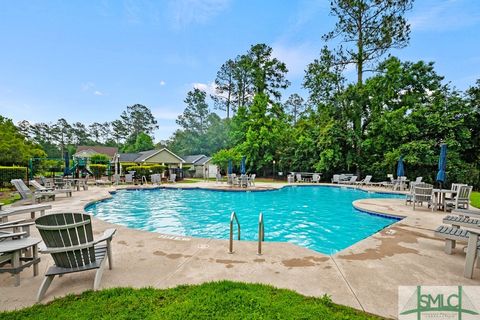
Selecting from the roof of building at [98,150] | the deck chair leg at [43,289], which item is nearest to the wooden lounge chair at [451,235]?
the deck chair leg at [43,289]

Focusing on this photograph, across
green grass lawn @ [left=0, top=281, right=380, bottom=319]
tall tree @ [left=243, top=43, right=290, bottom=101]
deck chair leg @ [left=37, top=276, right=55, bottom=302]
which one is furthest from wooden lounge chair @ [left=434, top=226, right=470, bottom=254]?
tall tree @ [left=243, top=43, right=290, bottom=101]

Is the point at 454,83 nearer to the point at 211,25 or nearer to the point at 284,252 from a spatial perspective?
the point at 211,25

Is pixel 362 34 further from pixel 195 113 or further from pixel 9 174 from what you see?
pixel 195 113

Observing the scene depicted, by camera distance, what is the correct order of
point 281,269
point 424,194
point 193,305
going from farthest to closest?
point 424,194
point 281,269
point 193,305

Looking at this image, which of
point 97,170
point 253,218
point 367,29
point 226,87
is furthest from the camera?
point 226,87

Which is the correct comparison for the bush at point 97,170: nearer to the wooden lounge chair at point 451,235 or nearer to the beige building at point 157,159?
the beige building at point 157,159

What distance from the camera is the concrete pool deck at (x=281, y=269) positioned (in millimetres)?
2838

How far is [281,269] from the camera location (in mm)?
3492

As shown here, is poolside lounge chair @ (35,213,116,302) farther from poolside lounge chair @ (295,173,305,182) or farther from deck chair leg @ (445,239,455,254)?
poolside lounge chair @ (295,173,305,182)

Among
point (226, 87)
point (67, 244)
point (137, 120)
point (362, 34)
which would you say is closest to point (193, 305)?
point (67, 244)

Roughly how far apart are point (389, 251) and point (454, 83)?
887 inches

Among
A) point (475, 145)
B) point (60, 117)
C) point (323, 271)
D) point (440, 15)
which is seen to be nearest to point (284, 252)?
point (323, 271)

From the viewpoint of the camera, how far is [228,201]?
12680mm

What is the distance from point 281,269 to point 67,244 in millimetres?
2864
